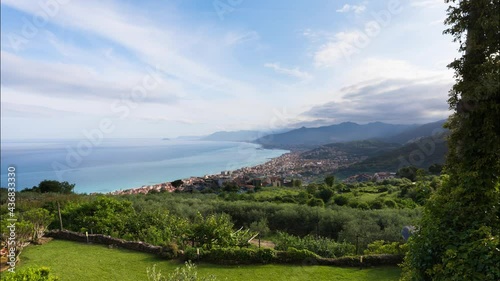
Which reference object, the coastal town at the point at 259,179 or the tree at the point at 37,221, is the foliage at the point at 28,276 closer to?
the tree at the point at 37,221

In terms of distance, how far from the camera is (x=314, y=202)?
22.7 metres

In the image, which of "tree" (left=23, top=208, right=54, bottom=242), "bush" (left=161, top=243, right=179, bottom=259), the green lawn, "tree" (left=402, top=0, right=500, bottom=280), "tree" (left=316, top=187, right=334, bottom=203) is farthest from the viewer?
"tree" (left=316, top=187, right=334, bottom=203)

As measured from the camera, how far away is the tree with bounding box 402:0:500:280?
3.14 m

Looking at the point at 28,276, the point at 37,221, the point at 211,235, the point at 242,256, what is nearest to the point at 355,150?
the point at 211,235

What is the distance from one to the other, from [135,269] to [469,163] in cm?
922

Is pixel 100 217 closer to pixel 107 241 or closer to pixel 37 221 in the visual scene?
pixel 107 241

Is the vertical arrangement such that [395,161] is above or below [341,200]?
below

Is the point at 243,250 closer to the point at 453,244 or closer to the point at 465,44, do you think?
the point at 453,244

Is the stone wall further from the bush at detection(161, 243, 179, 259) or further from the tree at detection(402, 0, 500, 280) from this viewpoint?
the tree at detection(402, 0, 500, 280)

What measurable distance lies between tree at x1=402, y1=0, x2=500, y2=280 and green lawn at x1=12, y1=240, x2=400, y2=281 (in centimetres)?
466

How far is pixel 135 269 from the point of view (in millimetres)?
8727

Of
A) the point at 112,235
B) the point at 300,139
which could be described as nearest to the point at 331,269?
the point at 112,235

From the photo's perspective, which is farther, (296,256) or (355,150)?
(355,150)

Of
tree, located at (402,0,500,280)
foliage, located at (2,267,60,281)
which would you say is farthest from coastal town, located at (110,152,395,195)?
tree, located at (402,0,500,280)
